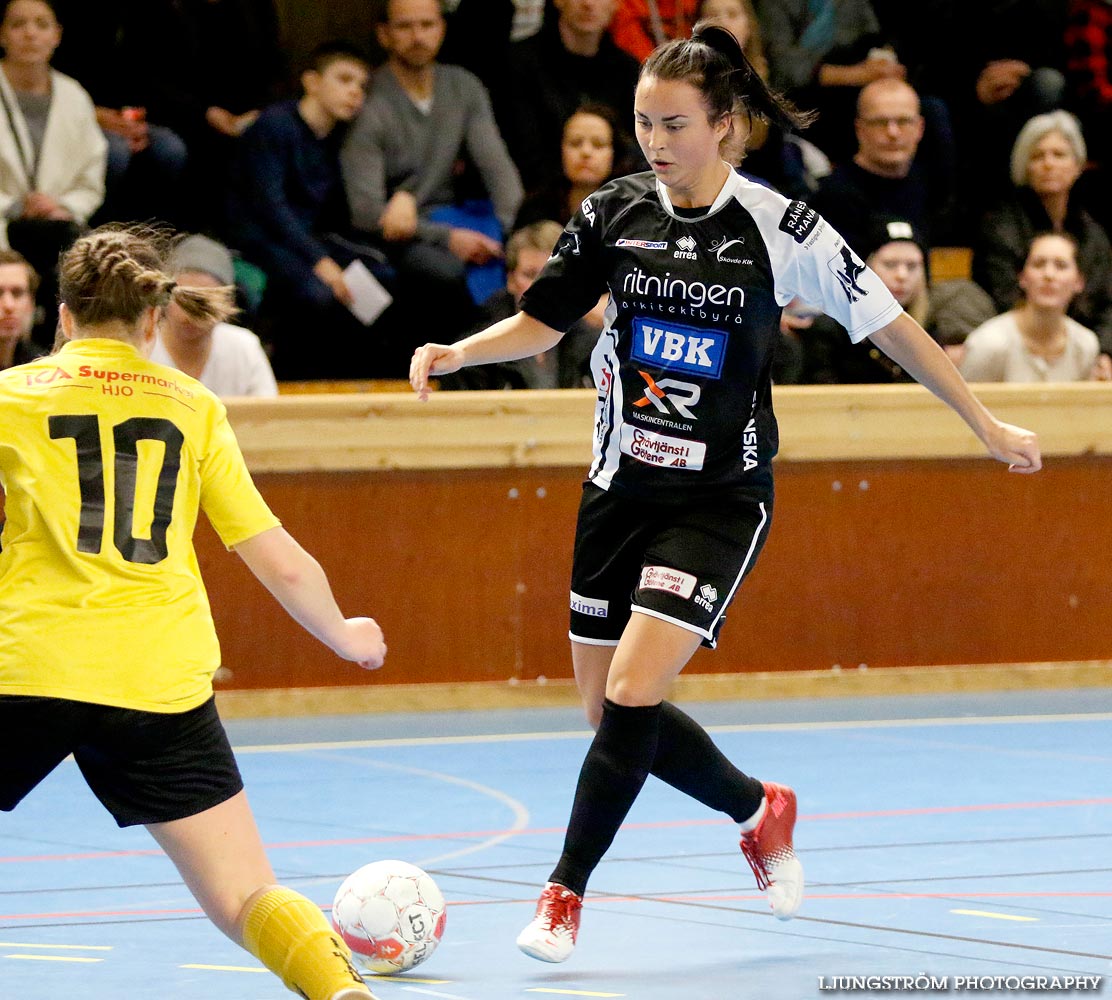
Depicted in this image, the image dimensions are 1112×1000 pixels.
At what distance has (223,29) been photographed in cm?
973

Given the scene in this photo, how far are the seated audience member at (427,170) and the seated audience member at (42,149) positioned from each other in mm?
1209

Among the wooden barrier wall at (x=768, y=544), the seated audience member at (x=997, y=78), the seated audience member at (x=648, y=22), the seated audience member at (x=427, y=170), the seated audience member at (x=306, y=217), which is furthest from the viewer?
the seated audience member at (x=997, y=78)

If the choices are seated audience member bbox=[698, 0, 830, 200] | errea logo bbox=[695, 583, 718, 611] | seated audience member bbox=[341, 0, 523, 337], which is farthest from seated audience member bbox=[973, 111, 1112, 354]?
errea logo bbox=[695, 583, 718, 611]

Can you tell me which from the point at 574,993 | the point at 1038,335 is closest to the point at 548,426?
the point at 1038,335

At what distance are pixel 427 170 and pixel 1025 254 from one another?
3067 millimetres

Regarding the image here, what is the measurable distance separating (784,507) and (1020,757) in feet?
5.30

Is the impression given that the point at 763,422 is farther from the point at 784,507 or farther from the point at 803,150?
the point at 803,150

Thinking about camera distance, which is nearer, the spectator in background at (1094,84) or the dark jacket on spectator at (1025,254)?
the dark jacket on spectator at (1025,254)

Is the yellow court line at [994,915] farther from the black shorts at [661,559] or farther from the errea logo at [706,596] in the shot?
the errea logo at [706,596]

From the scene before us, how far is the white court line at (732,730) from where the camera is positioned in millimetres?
7352

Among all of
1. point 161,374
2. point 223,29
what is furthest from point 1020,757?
point 223,29

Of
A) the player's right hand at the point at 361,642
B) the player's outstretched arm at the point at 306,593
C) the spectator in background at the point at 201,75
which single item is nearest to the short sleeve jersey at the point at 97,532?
the player's outstretched arm at the point at 306,593

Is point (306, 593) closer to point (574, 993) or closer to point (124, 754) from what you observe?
point (124, 754)

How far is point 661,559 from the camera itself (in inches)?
175
